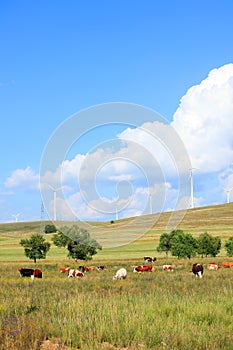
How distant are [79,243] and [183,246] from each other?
17.0m

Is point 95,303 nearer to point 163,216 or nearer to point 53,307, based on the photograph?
point 53,307

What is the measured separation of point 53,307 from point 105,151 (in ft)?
62.6

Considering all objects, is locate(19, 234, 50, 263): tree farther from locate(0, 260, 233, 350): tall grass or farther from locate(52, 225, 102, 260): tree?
locate(0, 260, 233, 350): tall grass

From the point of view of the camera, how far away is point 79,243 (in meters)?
60.7

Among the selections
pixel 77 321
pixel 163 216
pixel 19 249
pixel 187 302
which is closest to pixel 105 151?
pixel 187 302

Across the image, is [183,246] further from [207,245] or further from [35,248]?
[35,248]

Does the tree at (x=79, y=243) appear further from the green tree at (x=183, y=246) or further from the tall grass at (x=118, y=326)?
the tall grass at (x=118, y=326)

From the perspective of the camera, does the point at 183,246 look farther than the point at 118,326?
Yes

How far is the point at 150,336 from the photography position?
25.9 ft

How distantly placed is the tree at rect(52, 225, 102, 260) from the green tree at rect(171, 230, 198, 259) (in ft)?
41.3

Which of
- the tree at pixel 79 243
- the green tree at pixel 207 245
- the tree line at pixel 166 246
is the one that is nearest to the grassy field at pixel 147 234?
the tree at pixel 79 243

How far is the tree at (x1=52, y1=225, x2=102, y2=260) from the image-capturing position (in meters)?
52.0

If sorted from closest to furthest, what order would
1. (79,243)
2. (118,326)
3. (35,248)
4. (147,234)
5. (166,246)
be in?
(118,326), (79,243), (35,248), (166,246), (147,234)

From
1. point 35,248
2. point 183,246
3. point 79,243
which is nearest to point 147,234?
point 183,246
